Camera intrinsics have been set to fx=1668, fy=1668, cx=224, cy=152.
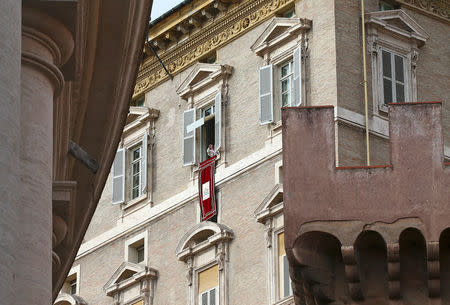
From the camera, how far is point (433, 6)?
40719 millimetres

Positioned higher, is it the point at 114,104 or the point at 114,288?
the point at 114,288

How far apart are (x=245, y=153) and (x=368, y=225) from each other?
656 inches

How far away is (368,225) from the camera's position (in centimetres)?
2334

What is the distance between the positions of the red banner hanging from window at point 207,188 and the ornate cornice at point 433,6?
6.09 metres

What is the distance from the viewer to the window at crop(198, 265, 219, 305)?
3956 cm

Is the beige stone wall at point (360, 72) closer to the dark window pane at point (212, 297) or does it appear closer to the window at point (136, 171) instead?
the dark window pane at point (212, 297)

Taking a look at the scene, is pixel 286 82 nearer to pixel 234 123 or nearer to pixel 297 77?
pixel 297 77

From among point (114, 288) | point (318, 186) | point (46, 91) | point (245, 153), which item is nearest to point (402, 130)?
point (318, 186)

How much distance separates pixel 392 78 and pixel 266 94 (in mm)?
3017

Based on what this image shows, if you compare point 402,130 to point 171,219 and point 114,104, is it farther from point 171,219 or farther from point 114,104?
point 171,219

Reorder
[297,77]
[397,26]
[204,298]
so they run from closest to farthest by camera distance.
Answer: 1. [297,77]
2. [397,26]
3. [204,298]

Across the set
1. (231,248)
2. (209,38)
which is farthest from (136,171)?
(231,248)

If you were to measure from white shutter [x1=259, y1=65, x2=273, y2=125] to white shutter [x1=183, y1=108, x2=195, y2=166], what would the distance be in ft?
8.59

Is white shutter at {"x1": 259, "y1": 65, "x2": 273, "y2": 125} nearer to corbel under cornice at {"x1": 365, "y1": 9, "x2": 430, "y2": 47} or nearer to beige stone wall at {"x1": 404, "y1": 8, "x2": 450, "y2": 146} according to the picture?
corbel under cornice at {"x1": 365, "y1": 9, "x2": 430, "y2": 47}
